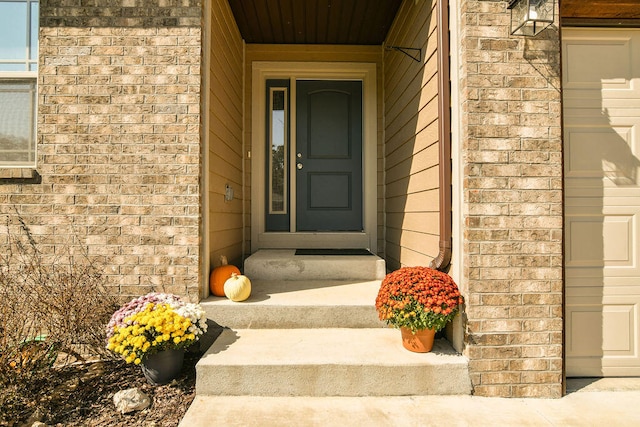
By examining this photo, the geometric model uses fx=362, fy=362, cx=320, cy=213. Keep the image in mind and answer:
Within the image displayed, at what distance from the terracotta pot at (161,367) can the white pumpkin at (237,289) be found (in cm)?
50

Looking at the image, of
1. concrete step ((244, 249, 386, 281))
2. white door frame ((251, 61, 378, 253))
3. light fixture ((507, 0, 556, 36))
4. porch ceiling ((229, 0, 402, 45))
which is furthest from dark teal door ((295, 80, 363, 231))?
light fixture ((507, 0, 556, 36))

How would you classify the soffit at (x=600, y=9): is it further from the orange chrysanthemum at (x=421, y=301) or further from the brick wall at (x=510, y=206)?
the orange chrysanthemum at (x=421, y=301)

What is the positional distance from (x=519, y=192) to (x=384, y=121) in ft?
6.88

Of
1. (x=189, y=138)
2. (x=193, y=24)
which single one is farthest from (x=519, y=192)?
(x=193, y=24)

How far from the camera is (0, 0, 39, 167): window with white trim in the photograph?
261cm

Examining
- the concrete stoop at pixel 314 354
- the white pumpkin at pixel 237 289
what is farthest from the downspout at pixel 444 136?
the white pumpkin at pixel 237 289

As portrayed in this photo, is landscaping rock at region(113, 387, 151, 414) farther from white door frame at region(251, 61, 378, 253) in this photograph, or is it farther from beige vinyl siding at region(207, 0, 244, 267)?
white door frame at region(251, 61, 378, 253)

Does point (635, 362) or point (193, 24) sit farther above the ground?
point (193, 24)

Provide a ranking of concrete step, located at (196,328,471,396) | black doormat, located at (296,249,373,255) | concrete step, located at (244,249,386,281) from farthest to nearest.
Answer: black doormat, located at (296,249,373,255) < concrete step, located at (244,249,386,281) < concrete step, located at (196,328,471,396)

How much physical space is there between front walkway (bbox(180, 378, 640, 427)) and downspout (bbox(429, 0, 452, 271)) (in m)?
0.84

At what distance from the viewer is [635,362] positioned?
2.35 metres

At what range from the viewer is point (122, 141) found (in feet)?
8.32

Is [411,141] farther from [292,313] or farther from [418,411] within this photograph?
[418,411]

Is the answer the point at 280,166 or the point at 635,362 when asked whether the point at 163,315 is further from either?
the point at 635,362
